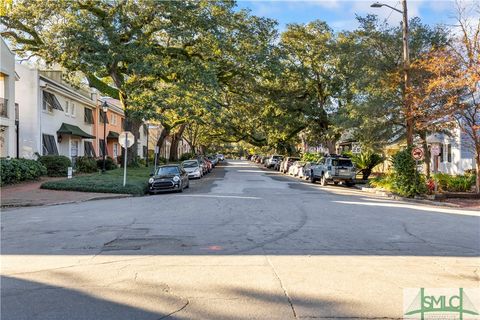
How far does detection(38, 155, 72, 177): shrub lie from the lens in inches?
1115

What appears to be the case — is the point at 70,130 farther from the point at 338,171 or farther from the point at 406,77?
the point at 406,77

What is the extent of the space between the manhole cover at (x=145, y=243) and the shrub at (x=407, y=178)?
51.2 ft

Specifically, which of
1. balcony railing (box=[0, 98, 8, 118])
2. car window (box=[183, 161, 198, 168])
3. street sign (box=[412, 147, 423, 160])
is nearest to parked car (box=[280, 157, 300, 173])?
car window (box=[183, 161, 198, 168])

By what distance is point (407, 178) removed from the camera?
2205 cm

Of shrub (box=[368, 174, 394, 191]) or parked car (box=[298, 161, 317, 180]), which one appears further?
parked car (box=[298, 161, 317, 180])

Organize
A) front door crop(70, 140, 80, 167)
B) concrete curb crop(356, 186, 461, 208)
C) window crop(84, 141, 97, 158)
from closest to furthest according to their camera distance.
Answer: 1. concrete curb crop(356, 186, 461, 208)
2. front door crop(70, 140, 80, 167)
3. window crop(84, 141, 97, 158)

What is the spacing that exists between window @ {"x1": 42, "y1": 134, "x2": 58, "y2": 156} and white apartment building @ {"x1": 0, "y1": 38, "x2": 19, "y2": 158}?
5040mm

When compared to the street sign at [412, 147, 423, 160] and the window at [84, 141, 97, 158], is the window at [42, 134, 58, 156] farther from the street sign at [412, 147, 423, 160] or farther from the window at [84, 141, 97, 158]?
the street sign at [412, 147, 423, 160]

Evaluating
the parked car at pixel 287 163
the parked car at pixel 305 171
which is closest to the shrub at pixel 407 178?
the parked car at pixel 305 171

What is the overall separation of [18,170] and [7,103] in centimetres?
477

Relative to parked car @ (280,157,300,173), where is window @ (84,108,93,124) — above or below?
above

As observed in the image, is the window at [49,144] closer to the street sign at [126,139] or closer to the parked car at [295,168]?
the street sign at [126,139]

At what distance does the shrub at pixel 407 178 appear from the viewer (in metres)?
Result: 21.9

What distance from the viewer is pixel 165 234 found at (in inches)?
396
